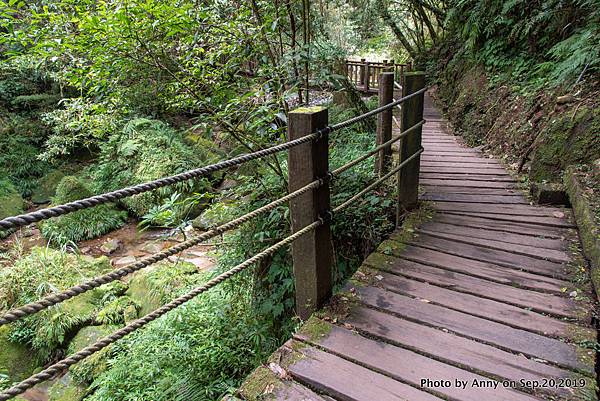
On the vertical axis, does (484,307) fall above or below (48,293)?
above

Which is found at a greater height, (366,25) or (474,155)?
(366,25)

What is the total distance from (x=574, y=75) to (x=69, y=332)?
22.1 ft

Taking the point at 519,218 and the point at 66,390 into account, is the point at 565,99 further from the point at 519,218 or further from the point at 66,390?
the point at 66,390

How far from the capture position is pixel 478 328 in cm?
199

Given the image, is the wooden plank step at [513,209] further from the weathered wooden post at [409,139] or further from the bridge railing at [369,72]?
the bridge railing at [369,72]

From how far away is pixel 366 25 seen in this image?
55.1 ft

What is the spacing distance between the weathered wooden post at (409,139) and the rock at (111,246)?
592 cm

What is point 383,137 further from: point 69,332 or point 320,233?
point 69,332

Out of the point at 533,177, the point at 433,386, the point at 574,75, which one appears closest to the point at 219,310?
the point at 433,386

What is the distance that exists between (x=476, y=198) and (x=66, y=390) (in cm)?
451

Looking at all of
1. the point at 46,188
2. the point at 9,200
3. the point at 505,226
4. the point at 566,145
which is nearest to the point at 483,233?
the point at 505,226

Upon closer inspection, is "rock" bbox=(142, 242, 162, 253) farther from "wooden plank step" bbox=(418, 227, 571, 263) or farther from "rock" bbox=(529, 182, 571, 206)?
"rock" bbox=(529, 182, 571, 206)

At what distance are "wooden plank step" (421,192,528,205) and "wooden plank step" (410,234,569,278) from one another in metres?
Result: 0.87

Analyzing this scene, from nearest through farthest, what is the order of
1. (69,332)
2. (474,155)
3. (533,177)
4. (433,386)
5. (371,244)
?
(433,386) < (371,244) < (533,177) < (69,332) < (474,155)
